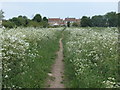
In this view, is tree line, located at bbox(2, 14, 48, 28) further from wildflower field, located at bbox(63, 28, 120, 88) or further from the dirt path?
wildflower field, located at bbox(63, 28, 120, 88)

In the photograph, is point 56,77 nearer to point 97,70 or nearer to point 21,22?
point 97,70

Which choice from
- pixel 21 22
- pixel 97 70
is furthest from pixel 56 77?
pixel 21 22

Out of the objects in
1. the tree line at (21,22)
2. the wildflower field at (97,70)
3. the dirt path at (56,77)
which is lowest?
the dirt path at (56,77)

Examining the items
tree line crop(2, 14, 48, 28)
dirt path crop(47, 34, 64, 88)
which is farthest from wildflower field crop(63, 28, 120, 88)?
tree line crop(2, 14, 48, 28)

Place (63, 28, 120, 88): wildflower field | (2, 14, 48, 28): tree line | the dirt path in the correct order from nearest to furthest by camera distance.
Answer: (63, 28, 120, 88): wildflower field < the dirt path < (2, 14, 48, 28): tree line

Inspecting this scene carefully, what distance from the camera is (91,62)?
9711 mm

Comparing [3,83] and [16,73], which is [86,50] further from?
[3,83]

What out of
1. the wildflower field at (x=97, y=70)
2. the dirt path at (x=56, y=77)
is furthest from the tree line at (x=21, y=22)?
the wildflower field at (x=97, y=70)

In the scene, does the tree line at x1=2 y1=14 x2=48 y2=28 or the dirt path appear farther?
the tree line at x1=2 y1=14 x2=48 y2=28

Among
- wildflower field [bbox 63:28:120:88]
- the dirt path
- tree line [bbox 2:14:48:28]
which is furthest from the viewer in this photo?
tree line [bbox 2:14:48:28]

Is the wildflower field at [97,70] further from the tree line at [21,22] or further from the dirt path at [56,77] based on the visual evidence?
the tree line at [21,22]

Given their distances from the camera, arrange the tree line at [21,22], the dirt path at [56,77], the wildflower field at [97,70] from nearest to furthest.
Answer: the wildflower field at [97,70] < the dirt path at [56,77] < the tree line at [21,22]

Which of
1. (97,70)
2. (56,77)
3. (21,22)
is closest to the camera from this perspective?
(97,70)

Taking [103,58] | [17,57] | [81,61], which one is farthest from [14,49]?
[103,58]
